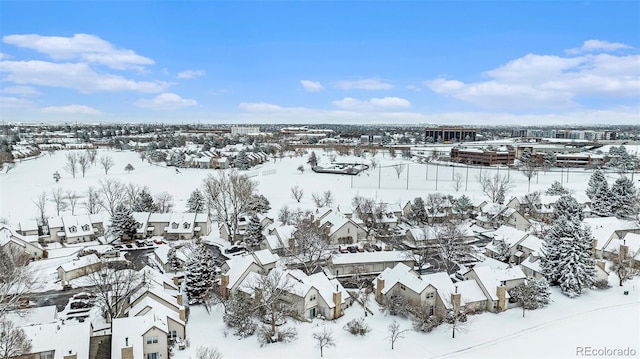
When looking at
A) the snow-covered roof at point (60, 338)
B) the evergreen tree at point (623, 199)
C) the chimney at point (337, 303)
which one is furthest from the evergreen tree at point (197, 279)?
the evergreen tree at point (623, 199)

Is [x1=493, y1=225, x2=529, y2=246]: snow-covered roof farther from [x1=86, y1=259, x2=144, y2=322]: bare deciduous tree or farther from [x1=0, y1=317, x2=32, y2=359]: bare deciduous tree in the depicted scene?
[x1=0, y1=317, x2=32, y2=359]: bare deciduous tree

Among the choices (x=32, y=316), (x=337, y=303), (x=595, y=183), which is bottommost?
(x=337, y=303)

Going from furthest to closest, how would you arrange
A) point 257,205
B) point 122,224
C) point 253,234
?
point 257,205
point 122,224
point 253,234

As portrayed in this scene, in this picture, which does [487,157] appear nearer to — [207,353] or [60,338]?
[207,353]

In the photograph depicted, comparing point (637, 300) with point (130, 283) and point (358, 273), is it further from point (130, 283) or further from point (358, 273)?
point (130, 283)

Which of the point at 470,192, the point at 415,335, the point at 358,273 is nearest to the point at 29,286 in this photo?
the point at 358,273

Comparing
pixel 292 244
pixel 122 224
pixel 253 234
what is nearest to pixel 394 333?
pixel 292 244
